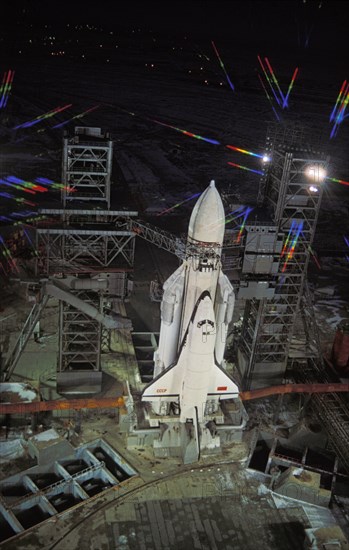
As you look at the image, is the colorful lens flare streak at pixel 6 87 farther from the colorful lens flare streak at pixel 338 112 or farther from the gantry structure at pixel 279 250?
the gantry structure at pixel 279 250

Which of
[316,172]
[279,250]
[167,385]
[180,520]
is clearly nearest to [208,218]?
[279,250]

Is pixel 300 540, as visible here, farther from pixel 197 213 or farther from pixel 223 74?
pixel 223 74

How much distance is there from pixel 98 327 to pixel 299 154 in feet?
54.4

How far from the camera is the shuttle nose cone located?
29.7m

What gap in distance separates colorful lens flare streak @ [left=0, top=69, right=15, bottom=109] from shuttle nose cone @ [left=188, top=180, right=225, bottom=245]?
87014 mm

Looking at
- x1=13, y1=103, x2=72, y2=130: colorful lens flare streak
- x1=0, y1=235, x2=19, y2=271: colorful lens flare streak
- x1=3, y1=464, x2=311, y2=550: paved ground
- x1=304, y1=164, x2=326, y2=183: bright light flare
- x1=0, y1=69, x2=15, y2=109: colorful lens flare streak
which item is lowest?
x1=3, y1=464, x2=311, y2=550: paved ground

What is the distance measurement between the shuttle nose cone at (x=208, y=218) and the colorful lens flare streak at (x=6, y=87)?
87014mm

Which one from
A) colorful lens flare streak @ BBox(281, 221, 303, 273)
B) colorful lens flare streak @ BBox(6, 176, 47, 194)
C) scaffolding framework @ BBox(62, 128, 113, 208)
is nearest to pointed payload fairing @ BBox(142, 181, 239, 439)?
colorful lens flare streak @ BBox(281, 221, 303, 273)

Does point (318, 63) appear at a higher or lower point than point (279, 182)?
higher

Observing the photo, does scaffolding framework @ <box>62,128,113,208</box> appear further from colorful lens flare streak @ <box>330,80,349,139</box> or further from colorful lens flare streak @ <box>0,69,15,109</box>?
colorful lens flare streak @ <box>330,80,349,139</box>

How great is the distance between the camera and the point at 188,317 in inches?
1282

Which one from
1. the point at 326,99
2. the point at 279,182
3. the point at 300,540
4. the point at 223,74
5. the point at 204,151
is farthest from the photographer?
the point at 223,74

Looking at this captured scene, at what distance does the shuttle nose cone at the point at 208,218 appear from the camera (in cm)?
2966

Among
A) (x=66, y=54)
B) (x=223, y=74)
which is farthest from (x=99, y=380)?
(x=66, y=54)
